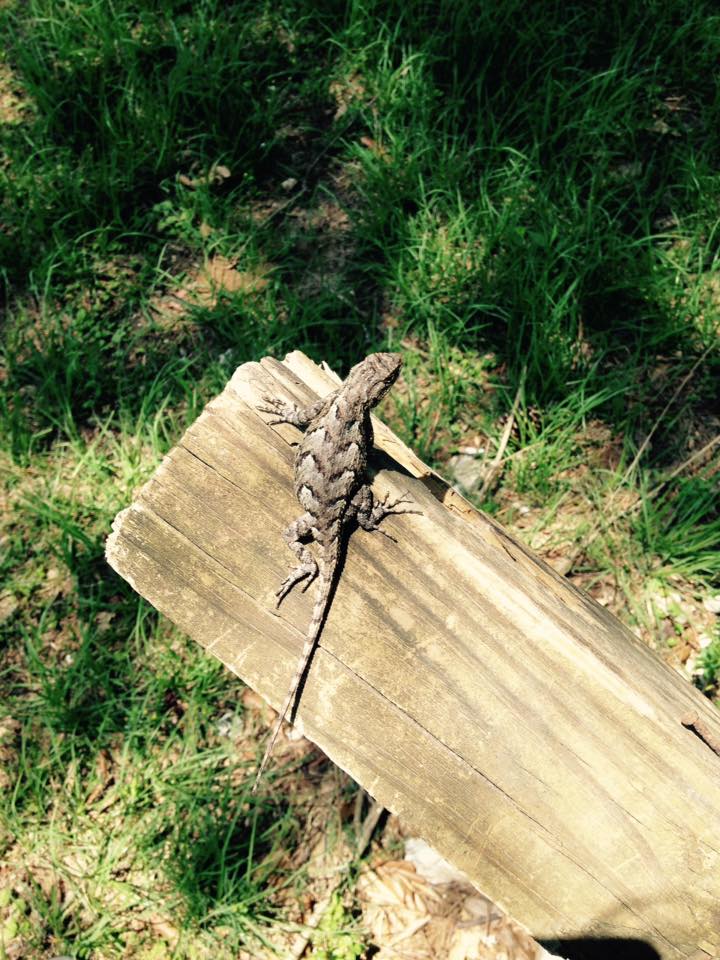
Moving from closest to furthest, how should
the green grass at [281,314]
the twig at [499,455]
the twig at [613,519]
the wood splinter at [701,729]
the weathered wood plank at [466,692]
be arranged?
the weathered wood plank at [466,692] < the wood splinter at [701,729] < the green grass at [281,314] < the twig at [613,519] < the twig at [499,455]

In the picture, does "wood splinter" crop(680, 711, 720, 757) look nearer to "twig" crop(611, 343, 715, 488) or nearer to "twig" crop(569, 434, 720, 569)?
"twig" crop(569, 434, 720, 569)

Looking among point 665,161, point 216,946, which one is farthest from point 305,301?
point 216,946

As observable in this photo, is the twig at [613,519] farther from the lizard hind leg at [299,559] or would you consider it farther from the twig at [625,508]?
the lizard hind leg at [299,559]

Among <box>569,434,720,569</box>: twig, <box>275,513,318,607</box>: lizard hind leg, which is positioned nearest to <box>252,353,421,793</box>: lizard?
<box>275,513,318,607</box>: lizard hind leg

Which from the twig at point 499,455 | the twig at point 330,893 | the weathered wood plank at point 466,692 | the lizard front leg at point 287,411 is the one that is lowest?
the twig at point 330,893

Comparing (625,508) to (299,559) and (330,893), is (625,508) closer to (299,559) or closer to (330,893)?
(299,559)

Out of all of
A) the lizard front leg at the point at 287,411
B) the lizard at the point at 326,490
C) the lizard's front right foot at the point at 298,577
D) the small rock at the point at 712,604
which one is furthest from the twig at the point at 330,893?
the small rock at the point at 712,604

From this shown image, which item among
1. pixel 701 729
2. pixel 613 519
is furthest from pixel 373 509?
pixel 613 519
